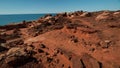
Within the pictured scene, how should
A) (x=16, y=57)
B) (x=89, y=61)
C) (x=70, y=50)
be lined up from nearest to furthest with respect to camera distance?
(x=89, y=61), (x=16, y=57), (x=70, y=50)

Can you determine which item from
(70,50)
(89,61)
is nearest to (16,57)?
(70,50)

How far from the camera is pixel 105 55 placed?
1413cm

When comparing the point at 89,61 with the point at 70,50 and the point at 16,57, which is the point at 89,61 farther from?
the point at 16,57

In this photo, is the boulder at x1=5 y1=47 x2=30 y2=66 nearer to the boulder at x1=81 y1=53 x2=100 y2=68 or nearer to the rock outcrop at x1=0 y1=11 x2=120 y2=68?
the rock outcrop at x1=0 y1=11 x2=120 y2=68

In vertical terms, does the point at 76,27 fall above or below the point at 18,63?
above

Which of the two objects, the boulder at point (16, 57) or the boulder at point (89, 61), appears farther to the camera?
the boulder at point (16, 57)

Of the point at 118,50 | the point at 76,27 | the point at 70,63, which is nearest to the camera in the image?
the point at 70,63

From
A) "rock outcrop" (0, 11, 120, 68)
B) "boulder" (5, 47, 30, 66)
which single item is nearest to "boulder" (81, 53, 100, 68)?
"rock outcrop" (0, 11, 120, 68)

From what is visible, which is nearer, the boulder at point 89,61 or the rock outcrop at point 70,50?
the boulder at point 89,61

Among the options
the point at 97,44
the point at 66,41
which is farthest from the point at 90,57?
the point at 66,41

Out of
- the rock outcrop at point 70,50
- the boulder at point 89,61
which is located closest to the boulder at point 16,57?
the rock outcrop at point 70,50

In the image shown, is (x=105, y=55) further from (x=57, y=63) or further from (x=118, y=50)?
(x=57, y=63)

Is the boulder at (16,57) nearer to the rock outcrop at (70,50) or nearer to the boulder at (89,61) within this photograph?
the rock outcrop at (70,50)

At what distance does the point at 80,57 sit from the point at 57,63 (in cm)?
155
